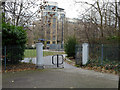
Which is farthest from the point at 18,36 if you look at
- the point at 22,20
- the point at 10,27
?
the point at 22,20

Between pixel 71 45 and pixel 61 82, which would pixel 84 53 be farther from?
pixel 71 45

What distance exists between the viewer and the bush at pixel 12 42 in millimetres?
9742

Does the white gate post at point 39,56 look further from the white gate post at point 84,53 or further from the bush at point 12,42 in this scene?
the white gate post at point 84,53

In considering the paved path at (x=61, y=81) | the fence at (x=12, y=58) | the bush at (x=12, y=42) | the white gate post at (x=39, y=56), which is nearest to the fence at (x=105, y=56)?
the paved path at (x=61, y=81)

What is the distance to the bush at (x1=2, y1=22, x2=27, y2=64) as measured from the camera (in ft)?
32.0

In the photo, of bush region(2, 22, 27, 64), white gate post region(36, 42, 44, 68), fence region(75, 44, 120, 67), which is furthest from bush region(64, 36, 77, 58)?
bush region(2, 22, 27, 64)

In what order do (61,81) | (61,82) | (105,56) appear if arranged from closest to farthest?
1. (61,82)
2. (61,81)
3. (105,56)

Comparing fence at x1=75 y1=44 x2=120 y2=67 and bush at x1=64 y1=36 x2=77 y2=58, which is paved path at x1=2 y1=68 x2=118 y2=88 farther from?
bush at x1=64 y1=36 x2=77 y2=58

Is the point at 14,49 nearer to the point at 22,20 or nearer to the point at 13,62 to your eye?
the point at 13,62

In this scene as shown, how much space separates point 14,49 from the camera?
988 cm

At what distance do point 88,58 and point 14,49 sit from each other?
5.91 metres

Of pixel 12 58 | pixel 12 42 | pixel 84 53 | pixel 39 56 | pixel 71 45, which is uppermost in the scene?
pixel 12 42

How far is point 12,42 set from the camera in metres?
10.1

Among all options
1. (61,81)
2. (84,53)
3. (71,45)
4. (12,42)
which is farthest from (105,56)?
(12,42)
